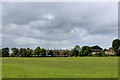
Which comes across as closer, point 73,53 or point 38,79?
point 38,79

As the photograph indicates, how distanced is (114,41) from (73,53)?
34.7m

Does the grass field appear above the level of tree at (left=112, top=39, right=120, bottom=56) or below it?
below

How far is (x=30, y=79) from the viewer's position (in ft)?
54.2

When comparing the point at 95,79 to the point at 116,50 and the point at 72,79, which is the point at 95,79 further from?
the point at 116,50

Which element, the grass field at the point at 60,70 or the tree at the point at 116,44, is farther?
the tree at the point at 116,44

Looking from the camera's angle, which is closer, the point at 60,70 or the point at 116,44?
the point at 60,70

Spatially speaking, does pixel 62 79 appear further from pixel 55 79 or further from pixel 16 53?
Result: pixel 16 53

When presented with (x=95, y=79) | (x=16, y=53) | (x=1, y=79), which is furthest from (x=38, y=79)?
Answer: (x=16, y=53)

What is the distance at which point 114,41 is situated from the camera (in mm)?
142750

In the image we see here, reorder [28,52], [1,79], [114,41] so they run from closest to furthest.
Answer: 1. [1,79]
2. [114,41]
3. [28,52]

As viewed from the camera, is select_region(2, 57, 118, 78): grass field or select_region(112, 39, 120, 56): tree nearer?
select_region(2, 57, 118, 78): grass field

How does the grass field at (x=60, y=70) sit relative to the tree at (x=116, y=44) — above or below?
below

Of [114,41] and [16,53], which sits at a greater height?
[114,41]

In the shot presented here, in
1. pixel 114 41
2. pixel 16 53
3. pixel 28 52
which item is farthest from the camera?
pixel 16 53
